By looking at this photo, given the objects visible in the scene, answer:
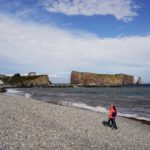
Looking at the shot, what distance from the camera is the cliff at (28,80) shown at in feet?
580

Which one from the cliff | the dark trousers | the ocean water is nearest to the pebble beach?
the dark trousers

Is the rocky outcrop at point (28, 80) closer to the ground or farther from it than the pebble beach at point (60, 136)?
farther from it

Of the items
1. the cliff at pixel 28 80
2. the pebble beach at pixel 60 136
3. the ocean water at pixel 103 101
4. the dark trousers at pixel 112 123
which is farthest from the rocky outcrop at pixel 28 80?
the pebble beach at pixel 60 136

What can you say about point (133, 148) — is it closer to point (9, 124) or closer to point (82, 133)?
point (82, 133)

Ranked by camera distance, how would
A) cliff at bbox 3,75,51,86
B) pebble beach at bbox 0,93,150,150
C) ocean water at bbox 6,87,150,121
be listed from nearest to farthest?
pebble beach at bbox 0,93,150,150, ocean water at bbox 6,87,150,121, cliff at bbox 3,75,51,86

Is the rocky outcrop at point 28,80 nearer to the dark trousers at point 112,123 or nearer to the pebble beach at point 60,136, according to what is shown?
the dark trousers at point 112,123

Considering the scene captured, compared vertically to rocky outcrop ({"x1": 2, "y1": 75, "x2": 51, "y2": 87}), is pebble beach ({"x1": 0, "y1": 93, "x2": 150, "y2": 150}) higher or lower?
lower

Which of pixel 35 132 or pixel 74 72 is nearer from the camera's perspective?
pixel 35 132

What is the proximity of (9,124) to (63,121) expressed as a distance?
5.58 meters

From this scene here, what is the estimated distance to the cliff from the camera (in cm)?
17675

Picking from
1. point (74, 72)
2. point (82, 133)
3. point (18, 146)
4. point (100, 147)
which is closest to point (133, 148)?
point (100, 147)

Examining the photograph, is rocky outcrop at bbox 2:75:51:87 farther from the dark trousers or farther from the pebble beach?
the pebble beach

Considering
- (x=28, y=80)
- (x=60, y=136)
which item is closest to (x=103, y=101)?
(x=60, y=136)

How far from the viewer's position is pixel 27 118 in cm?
2039
